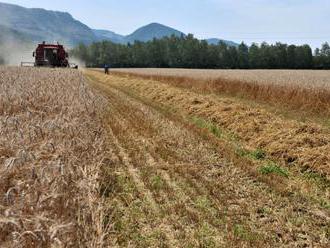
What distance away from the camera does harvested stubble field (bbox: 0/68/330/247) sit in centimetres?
424

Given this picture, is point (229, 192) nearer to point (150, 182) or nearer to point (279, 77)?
point (150, 182)

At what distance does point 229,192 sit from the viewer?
7191mm

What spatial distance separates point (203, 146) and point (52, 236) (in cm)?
748

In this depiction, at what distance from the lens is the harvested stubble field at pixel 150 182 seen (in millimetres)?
4238

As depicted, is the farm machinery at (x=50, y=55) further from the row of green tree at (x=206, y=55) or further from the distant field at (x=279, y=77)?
the row of green tree at (x=206, y=55)

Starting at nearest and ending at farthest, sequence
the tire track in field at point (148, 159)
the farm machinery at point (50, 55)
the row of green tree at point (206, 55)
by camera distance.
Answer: the tire track in field at point (148, 159) < the farm machinery at point (50, 55) < the row of green tree at point (206, 55)

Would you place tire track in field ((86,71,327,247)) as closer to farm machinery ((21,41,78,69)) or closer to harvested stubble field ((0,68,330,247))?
harvested stubble field ((0,68,330,247))

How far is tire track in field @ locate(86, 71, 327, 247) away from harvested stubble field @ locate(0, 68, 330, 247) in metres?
0.02

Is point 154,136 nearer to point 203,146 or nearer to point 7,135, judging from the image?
point 203,146

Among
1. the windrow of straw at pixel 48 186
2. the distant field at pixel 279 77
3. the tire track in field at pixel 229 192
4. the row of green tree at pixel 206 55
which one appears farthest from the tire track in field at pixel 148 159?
the row of green tree at pixel 206 55

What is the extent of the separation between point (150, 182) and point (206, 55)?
393ft

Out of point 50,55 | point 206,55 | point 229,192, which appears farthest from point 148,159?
point 206,55

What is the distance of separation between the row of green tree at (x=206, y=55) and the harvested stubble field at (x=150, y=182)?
356 ft

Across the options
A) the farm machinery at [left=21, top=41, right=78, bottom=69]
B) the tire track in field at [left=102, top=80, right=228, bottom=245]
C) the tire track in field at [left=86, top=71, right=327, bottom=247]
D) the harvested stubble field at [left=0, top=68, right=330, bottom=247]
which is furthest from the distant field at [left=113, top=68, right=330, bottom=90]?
the tire track in field at [left=86, top=71, right=327, bottom=247]
